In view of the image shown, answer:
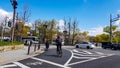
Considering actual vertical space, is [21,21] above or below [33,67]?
above

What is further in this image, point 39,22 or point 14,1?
point 39,22

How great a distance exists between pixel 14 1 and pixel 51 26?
63.8m

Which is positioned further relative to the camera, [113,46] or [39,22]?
[39,22]

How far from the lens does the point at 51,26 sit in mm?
91688

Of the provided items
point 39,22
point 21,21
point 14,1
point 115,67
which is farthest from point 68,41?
point 115,67

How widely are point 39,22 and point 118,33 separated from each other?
39.1 metres

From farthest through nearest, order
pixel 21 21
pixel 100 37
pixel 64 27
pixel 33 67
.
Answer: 1. pixel 100 37
2. pixel 64 27
3. pixel 21 21
4. pixel 33 67

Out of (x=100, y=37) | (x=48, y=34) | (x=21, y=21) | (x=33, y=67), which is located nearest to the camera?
(x=33, y=67)

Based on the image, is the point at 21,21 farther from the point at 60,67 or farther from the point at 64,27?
the point at 60,67

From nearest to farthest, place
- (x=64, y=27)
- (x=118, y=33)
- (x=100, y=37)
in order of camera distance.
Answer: (x=64, y=27)
(x=118, y=33)
(x=100, y=37)

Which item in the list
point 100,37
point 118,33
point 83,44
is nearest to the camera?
point 83,44

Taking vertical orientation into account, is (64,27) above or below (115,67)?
above

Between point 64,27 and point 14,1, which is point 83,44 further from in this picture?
point 64,27

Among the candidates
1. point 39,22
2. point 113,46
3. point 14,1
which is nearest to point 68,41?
point 39,22
